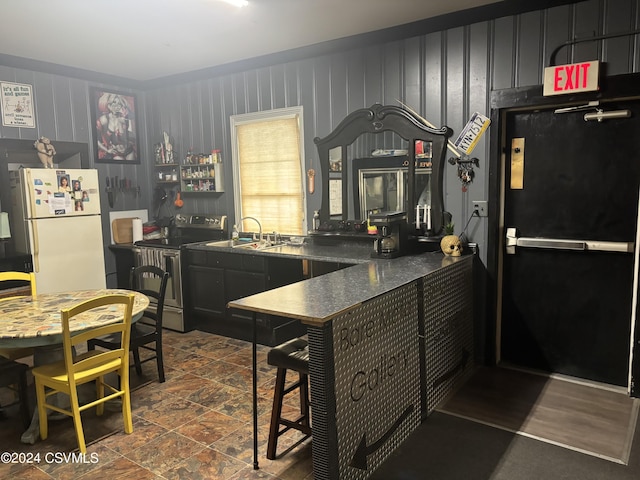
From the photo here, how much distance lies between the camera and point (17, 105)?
443 cm

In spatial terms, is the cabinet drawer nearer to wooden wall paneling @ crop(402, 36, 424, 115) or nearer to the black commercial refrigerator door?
wooden wall paneling @ crop(402, 36, 424, 115)

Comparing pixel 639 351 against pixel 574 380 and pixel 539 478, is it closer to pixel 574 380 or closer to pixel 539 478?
pixel 574 380

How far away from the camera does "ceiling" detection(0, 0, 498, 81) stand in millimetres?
3211

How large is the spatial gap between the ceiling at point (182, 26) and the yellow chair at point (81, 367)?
79.4 inches

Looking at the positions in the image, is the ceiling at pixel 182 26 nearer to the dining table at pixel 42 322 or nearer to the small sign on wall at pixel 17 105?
the small sign on wall at pixel 17 105

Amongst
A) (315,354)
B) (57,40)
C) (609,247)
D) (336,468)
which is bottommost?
(336,468)

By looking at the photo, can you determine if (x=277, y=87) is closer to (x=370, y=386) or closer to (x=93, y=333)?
(x=93, y=333)

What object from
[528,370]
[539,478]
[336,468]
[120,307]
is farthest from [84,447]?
[528,370]

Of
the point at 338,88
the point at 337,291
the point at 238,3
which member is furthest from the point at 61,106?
the point at 337,291

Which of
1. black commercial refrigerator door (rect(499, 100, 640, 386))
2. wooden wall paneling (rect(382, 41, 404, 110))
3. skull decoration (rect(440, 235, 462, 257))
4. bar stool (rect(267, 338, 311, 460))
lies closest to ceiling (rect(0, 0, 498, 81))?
wooden wall paneling (rect(382, 41, 404, 110))

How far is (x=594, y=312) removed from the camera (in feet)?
10.7

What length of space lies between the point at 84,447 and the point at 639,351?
3403 millimetres

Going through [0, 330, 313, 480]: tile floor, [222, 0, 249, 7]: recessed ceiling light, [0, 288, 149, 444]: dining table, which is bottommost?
[0, 330, 313, 480]: tile floor

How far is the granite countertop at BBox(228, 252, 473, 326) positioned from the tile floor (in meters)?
0.87
